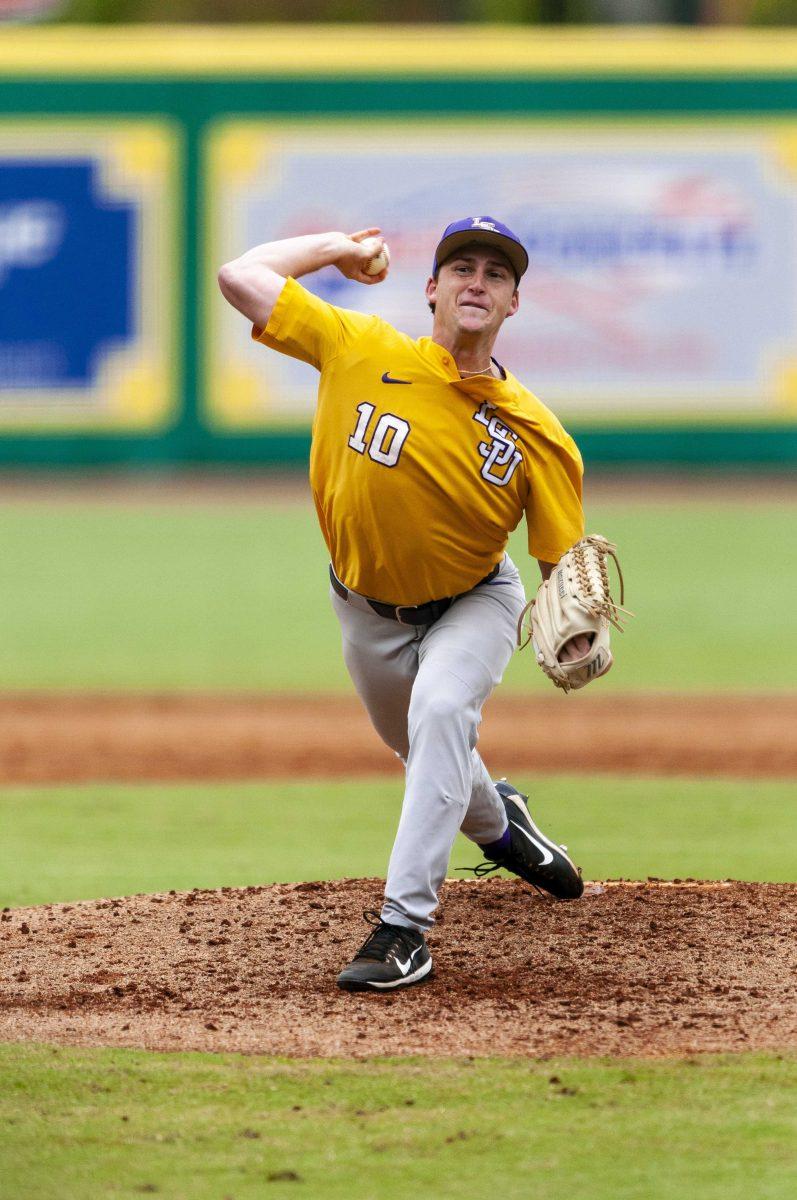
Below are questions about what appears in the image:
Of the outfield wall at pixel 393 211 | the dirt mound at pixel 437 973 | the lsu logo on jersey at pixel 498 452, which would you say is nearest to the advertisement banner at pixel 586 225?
the outfield wall at pixel 393 211

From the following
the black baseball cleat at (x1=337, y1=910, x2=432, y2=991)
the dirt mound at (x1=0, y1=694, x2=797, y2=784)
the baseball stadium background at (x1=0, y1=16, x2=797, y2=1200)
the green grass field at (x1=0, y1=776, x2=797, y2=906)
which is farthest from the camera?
the dirt mound at (x1=0, y1=694, x2=797, y2=784)

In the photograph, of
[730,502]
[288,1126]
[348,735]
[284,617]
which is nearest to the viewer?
[288,1126]

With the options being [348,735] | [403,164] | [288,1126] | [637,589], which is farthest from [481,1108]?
[403,164]

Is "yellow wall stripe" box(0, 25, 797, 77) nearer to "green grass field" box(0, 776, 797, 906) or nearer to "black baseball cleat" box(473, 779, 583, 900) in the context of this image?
"green grass field" box(0, 776, 797, 906)

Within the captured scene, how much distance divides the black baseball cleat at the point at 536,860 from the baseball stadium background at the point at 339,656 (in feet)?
0.44

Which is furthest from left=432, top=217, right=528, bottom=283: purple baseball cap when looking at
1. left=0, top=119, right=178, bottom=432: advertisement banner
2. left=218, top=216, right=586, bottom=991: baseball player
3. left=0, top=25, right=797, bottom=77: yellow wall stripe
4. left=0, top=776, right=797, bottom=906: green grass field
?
left=0, top=25, right=797, bottom=77: yellow wall stripe

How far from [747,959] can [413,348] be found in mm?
1725

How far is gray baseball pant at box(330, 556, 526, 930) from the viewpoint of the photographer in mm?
4270

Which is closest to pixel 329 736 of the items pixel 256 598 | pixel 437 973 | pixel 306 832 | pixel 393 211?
pixel 306 832

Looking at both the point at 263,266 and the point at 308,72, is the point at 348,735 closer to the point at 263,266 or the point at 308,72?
the point at 263,266

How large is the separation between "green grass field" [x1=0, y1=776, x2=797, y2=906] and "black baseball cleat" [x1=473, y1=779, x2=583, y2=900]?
0.78 metres

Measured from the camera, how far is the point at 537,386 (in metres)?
18.7

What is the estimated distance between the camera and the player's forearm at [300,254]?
445 centimetres

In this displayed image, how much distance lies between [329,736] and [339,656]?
2412mm
